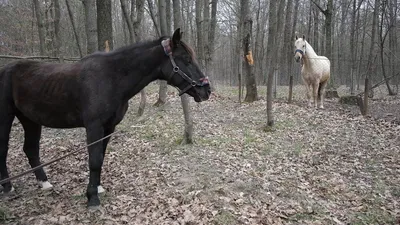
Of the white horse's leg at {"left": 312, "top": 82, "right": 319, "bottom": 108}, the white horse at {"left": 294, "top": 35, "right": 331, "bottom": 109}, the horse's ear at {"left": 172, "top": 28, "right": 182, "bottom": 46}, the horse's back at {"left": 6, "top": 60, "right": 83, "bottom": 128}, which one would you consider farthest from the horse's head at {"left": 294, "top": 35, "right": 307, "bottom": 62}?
the horse's back at {"left": 6, "top": 60, "right": 83, "bottom": 128}

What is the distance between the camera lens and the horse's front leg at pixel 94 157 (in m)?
3.73

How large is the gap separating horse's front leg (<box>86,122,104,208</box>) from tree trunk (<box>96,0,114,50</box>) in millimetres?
4851

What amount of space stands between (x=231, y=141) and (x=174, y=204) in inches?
124

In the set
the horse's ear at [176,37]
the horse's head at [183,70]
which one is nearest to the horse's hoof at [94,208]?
the horse's head at [183,70]

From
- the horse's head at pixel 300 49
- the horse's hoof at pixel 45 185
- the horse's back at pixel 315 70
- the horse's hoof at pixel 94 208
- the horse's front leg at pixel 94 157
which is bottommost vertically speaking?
the horse's hoof at pixel 94 208

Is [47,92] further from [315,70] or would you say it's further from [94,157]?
[315,70]

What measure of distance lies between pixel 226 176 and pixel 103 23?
5644 millimetres

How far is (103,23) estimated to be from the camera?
7.92 m

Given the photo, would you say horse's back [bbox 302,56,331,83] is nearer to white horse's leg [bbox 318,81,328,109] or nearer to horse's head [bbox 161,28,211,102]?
white horse's leg [bbox 318,81,328,109]

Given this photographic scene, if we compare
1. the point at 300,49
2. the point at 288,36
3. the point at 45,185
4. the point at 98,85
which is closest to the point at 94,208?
the point at 45,185

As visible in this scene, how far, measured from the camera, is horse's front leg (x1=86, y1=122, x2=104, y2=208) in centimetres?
373

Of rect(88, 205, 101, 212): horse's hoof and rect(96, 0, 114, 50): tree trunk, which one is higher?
rect(96, 0, 114, 50): tree trunk

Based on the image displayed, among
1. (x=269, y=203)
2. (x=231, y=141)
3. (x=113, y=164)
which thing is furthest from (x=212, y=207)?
(x=231, y=141)

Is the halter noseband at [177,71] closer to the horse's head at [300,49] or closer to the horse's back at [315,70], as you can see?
the horse's head at [300,49]
